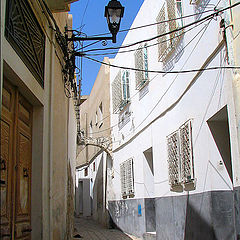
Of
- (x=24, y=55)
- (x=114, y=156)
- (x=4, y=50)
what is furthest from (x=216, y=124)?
(x=114, y=156)

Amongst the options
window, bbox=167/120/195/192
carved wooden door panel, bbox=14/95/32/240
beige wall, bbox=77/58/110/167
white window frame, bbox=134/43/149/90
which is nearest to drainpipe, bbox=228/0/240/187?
window, bbox=167/120/195/192

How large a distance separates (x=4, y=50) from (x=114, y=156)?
13.2 m

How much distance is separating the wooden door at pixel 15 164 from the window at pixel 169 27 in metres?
4.37

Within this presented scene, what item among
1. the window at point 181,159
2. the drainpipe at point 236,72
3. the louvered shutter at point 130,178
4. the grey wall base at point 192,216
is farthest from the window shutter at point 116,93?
the drainpipe at point 236,72

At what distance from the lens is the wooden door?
4.27 metres

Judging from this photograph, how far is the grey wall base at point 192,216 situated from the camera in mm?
6352

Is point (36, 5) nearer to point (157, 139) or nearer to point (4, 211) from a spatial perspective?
point (4, 211)

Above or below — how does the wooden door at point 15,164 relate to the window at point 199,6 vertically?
below

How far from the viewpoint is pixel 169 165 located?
917 cm

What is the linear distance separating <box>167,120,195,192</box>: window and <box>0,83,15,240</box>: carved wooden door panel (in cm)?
407

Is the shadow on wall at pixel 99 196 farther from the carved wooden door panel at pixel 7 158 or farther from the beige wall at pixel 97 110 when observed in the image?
the carved wooden door panel at pixel 7 158

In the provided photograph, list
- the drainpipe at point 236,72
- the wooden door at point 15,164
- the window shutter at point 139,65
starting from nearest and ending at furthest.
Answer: the wooden door at point 15,164, the drainpipe at point 236,72, the window shutter at point 139,65

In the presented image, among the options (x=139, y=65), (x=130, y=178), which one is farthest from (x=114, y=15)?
(x=130, y=178)

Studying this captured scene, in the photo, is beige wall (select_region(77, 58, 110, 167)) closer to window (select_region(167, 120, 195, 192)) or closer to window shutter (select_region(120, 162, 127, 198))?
window shutter (select_region(120, 162, 127, 198))
